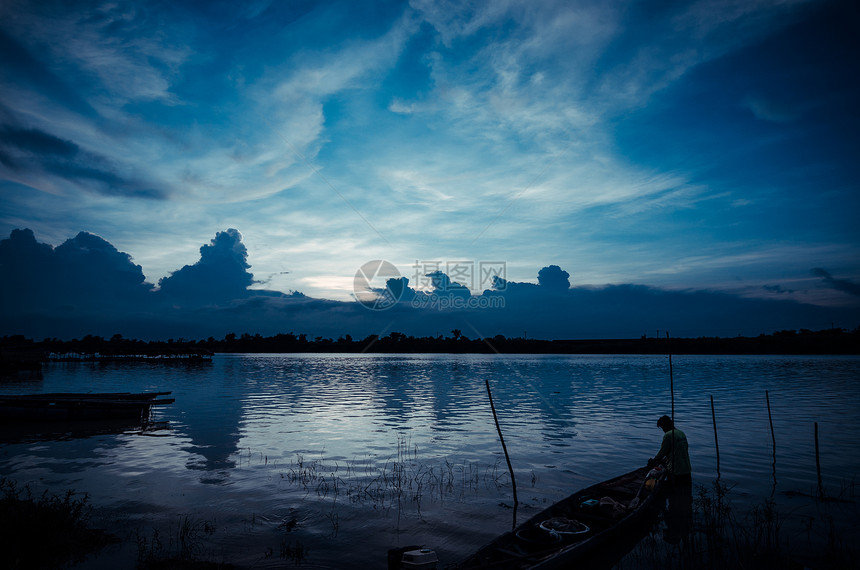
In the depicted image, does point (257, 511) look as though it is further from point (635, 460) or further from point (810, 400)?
point (810, 400)

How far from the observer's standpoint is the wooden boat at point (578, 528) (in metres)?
9.17

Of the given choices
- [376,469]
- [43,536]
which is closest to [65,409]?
[376,469]

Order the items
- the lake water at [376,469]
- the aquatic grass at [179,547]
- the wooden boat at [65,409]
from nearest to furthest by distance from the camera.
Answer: the aquatic grass at [179,547] → the lake water at [376,469] → the wooden boat at [65,409]

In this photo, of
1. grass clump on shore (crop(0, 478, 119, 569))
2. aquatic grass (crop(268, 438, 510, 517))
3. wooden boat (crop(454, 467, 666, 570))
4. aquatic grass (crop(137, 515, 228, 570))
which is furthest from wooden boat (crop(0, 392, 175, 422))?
wooden boat (crop(454, 467, 666, 570))

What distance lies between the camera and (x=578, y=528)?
428 inches

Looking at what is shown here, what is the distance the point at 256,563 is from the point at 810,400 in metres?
48.9

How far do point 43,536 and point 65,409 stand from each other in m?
26.0

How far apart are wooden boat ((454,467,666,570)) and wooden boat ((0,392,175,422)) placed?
31.4 metres

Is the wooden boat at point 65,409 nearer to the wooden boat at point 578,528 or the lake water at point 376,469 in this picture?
the lake water at point 376,469

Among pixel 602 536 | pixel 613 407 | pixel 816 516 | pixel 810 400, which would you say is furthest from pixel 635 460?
pixel 810 400

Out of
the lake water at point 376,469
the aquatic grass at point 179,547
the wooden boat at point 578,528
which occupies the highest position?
the wooden boat at point 578,528

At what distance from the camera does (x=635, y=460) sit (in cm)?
2005

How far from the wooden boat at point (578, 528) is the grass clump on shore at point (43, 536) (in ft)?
28.4

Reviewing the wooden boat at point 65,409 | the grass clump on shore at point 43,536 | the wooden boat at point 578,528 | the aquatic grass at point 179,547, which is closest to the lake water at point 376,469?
the aquatic grass at point 179,547
